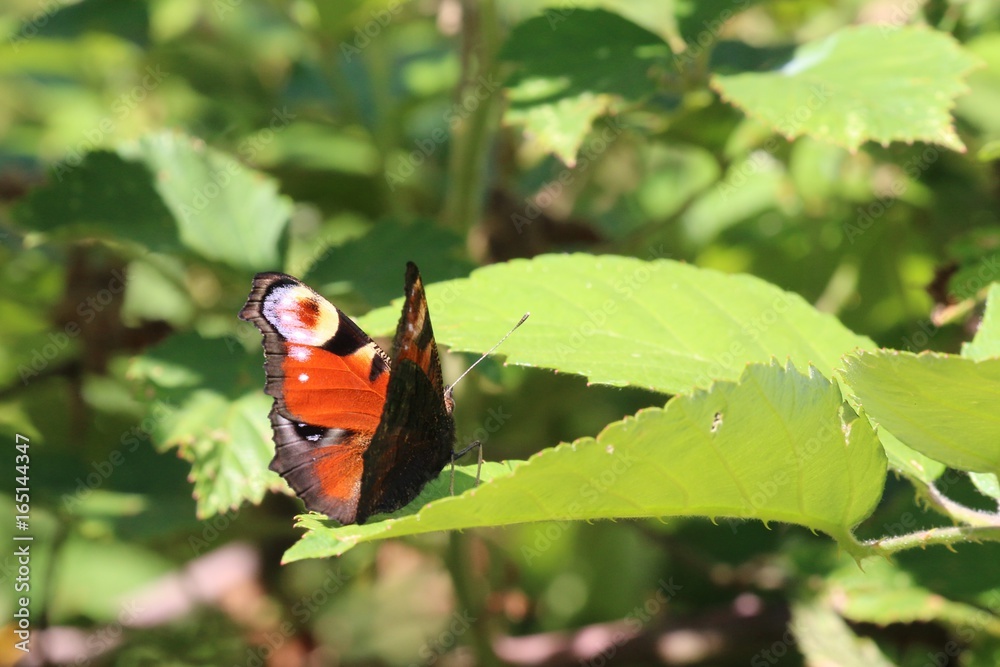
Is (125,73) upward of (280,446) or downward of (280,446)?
downward

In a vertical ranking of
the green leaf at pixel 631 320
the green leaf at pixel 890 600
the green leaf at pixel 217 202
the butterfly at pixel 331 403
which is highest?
the green leaf at pixel 631 320

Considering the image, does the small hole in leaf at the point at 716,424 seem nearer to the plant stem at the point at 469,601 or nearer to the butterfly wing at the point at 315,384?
the butterfly wing at the point at 315,384

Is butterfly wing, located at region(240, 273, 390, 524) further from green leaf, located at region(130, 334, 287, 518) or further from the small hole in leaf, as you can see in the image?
the small hole in leaf

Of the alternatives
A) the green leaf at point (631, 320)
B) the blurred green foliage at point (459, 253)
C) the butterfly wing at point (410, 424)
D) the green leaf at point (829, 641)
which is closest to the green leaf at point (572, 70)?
the blurred green foliage at point (459, 253)

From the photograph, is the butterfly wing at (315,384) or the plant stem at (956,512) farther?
the butterfly wing at (315,384)

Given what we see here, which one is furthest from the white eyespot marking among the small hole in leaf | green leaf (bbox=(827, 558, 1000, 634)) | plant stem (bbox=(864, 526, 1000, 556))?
green leaf (bbox=(827, 558, 1000, 634))

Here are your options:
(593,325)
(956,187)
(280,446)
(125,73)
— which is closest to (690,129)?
(956,187)

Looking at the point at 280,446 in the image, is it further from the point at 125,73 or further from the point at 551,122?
the point at 125,73
